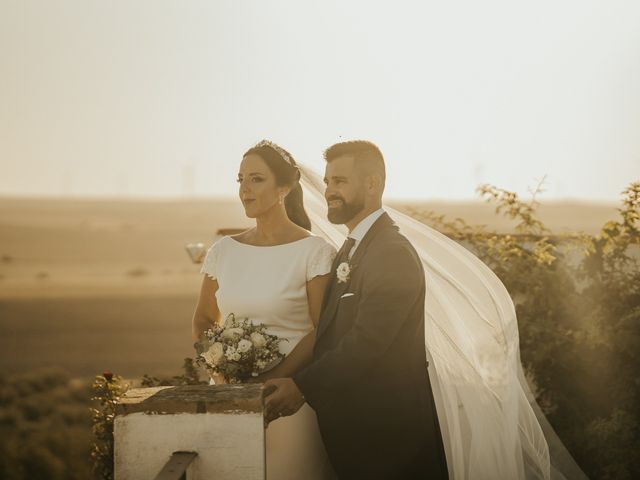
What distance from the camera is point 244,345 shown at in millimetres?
4078

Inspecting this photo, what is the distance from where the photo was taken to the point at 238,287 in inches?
183

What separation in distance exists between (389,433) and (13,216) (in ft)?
368

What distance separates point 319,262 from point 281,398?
3.38 ft

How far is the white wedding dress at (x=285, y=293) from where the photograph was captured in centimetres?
423

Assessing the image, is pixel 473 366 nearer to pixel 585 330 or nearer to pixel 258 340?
pixel 258 340

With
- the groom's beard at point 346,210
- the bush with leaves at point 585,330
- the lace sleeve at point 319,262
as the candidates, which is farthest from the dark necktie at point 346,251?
the bush with leaves at point 585,330

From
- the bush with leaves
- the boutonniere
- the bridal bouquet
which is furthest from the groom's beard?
the bush with leaves

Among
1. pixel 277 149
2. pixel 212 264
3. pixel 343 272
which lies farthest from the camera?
pixel 212 264

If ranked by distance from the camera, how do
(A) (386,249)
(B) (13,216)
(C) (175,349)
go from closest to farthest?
(A) (386,249) → (C) (175,349) → (B) (13,216)

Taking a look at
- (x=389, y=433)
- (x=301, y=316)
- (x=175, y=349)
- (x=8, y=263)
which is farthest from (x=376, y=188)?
(x=8, y=263)

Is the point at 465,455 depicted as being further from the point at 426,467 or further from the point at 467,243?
the point at 467,243

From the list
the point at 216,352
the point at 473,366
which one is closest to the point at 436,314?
the point at 473,366

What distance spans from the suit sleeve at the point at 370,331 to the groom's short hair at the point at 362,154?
0.54m

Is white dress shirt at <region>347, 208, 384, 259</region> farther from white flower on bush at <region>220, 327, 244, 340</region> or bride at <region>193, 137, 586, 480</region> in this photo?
white flower on bush at <region>220, 327, 244, 340</region>
